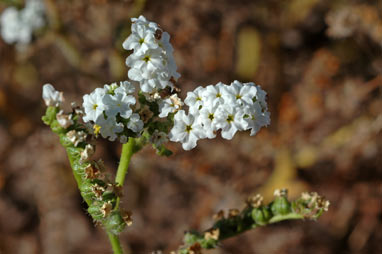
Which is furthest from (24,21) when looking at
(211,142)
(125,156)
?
(125,156)

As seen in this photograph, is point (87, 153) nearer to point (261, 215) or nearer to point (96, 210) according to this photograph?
point (96, 210)

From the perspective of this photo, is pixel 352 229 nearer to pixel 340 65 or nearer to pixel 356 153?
pixel 356 153

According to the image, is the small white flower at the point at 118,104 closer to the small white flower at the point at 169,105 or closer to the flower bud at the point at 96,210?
the small white flower at the point at 169,105

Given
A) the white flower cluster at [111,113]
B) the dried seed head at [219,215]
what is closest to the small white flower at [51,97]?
the white flower cluster at [111,113]

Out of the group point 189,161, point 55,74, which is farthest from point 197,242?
point 55,74

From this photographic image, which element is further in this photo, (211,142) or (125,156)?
(211,142)
